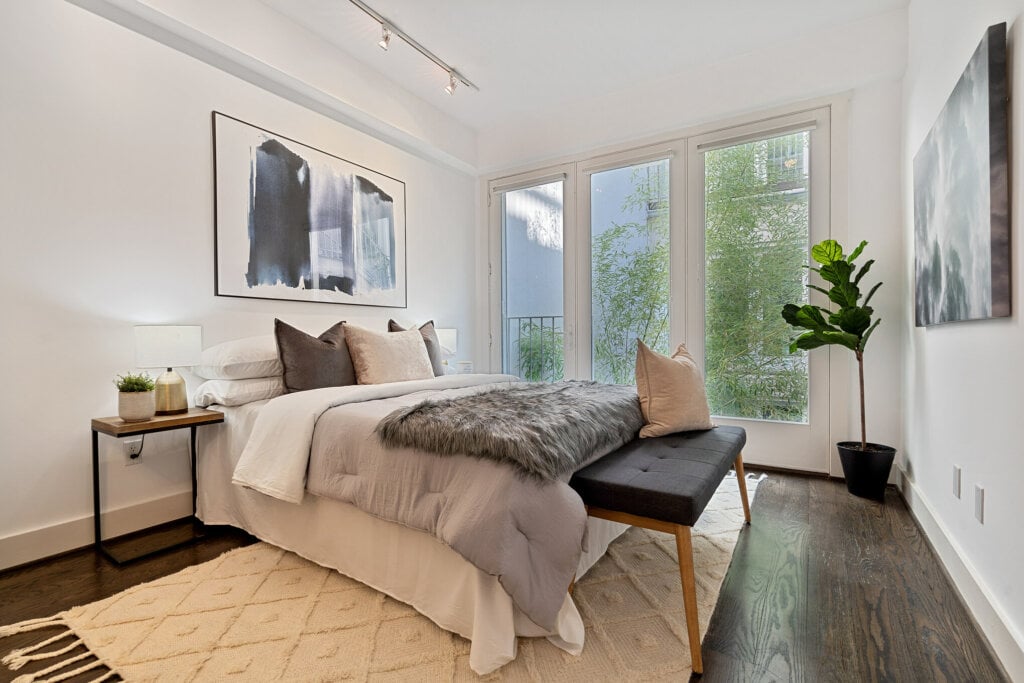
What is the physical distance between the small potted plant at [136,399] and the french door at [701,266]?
2.96 metres

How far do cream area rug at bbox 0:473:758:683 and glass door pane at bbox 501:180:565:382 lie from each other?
2555 mm

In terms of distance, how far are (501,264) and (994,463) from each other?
3.72 metres

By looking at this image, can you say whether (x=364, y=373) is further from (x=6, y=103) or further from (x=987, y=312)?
(x=987, y=312)

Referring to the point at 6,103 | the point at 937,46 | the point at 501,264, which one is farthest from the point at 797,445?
the point at 6,103

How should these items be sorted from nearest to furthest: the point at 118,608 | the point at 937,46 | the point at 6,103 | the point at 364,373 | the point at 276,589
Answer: the point at 118,608
the point at 276,589
the point at 6,103
the point at 937,46
the point at 364,373

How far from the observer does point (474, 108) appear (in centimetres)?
410

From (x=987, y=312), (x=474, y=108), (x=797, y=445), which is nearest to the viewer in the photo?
(x=987, y=312)

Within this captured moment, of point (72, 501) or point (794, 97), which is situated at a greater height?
point (794, 97)

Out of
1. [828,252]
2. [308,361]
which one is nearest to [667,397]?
[828,252]

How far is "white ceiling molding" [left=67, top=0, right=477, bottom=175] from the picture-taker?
2270mm

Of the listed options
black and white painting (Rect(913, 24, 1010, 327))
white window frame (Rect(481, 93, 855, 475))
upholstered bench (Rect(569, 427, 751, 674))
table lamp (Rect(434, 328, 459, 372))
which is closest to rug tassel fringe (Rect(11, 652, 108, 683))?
upholstered bench (Rect(569, 427, 751, 674))

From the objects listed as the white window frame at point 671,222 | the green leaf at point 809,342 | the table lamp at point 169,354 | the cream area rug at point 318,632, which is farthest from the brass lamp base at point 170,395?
the green leaf at point 809,342

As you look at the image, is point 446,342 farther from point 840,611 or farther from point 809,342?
point 840,611

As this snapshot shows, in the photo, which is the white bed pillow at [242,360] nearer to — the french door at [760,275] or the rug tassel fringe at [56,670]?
the rug tassel fringe at [56,670]
